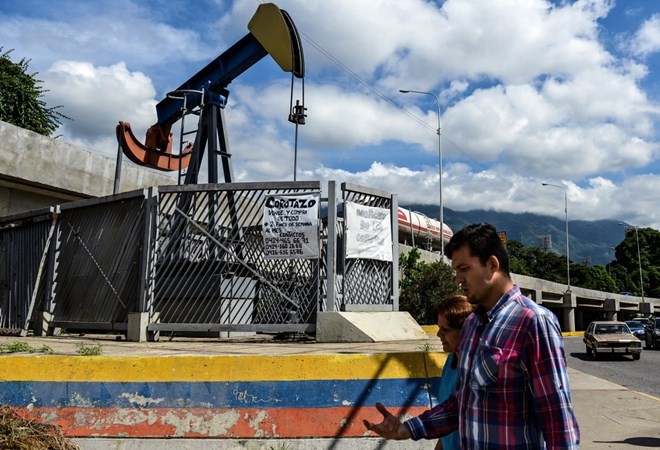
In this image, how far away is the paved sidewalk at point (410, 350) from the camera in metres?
6.05

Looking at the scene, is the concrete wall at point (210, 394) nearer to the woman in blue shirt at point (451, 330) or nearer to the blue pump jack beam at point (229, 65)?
the woman in blue shirt at point (451, 330)

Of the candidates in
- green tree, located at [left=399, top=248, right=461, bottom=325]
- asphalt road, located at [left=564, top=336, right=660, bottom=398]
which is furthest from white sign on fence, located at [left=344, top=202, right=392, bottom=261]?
green tree, located at [left=399, top=248, right=461, bottom=325]

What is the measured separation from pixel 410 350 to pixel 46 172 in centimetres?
1308

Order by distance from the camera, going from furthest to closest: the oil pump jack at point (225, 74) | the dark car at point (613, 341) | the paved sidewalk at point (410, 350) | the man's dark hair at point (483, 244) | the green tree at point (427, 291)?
1. the green tree at point (427, 291)
2. the dark car at point (613, 341)
3. the oil pump jack at point (225, 74)
4. the paved sidewalk at point (410, 350)
5. the man's dark hair at point (483, 244)

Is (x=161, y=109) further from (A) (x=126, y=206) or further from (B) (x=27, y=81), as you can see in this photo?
(B) (x=27, y=81)

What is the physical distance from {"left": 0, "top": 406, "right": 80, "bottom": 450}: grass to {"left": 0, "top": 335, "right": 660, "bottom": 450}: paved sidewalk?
0.81 feet

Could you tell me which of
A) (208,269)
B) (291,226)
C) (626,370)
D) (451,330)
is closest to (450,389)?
(451,330)

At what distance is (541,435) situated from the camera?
2068mm

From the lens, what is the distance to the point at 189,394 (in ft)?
15.1

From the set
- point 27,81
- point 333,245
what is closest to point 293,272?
point 333,245

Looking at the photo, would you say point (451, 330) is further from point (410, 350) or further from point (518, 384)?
point (410, 350)

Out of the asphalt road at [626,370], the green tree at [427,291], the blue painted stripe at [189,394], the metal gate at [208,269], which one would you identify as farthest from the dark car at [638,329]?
the blue painted stripe at [189,394]

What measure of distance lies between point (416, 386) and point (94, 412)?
2.73m

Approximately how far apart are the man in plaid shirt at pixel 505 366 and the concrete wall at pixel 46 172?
14.9 m
